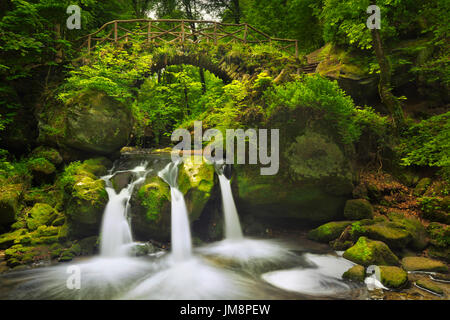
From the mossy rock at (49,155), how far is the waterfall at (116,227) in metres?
2.62

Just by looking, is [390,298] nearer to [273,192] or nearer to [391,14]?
[273,192]

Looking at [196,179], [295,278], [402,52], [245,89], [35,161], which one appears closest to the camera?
[295,278]

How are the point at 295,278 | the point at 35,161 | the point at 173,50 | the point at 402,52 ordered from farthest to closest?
the point at 173,50
the point at 402,52
the point at 35,161
the point at 295,278

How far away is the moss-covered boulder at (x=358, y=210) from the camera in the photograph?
7.07 metres

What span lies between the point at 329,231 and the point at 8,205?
8716 millimetres

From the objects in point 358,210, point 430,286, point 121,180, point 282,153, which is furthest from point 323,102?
point 121,180

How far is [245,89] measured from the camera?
8.56 meters

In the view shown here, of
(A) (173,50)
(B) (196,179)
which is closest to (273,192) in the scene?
(B) (196,179)

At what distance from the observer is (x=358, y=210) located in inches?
280

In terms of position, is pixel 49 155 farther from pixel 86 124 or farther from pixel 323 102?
pixel 323 102

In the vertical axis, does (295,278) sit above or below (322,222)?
below

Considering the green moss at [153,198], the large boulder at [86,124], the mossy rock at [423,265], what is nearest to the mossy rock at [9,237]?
the large boulder at [86,124]

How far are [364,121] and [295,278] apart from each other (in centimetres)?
573

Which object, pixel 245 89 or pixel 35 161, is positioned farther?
pixel 245 89
